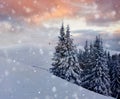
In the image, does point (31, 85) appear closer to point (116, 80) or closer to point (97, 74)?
point (97, 74)

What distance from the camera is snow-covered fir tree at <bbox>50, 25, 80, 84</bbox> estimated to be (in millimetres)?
33031

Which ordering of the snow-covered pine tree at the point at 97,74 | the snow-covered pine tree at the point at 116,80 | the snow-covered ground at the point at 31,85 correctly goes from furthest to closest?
the snow-covered pine tree at the point at 116,80 < the snow-covered pine tree at the point at 97,74 < the snow-covered ground at the point at 31,85

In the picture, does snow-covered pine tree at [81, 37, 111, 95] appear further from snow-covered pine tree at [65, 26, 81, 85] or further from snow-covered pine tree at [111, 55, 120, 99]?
snow-covered pine tree at [111, 55, 120, 99]

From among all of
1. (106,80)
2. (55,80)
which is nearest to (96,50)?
(106,80)

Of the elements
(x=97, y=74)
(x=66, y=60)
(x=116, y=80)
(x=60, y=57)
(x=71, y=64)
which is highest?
(x=60, y=57)

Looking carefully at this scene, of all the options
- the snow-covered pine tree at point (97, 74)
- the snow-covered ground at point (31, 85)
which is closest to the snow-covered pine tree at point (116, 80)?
the snow-covered pine tree at point (97, 74)

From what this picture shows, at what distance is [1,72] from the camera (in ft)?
32.3

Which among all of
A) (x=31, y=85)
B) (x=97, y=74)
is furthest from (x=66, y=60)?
(x=31, y=85)

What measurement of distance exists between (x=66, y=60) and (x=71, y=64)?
0.70 metres

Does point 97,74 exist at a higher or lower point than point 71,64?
lower

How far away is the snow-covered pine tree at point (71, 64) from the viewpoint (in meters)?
33.0

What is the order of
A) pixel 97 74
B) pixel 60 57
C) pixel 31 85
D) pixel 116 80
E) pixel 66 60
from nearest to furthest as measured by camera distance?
1. pixel 31 85
2. pixel 66 60
3. pixel 60 57
4. pixel 97 74
5. pixel 116 80

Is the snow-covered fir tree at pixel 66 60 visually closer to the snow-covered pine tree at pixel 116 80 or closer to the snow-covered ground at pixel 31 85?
the snow-covered pine tree at pixel 116 80

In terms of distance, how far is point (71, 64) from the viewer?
3331 cm
